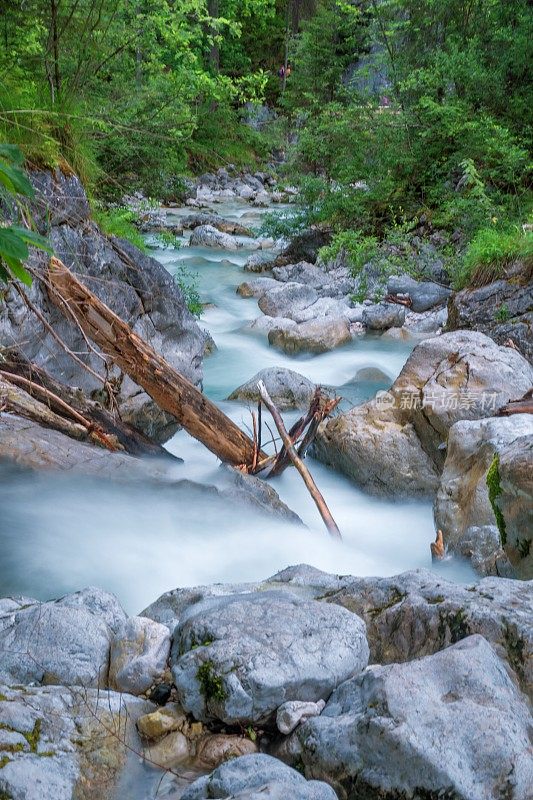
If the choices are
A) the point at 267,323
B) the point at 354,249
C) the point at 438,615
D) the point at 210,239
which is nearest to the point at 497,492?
the point at 438,615

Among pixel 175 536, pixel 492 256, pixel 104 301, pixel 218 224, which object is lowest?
pixel 175 536

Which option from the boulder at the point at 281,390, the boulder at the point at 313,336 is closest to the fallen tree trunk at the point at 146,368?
the boulder at the point at 281,390

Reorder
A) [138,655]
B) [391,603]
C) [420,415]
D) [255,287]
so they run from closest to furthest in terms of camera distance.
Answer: [138,655] < [391,603] < [420,415] < [255,287]

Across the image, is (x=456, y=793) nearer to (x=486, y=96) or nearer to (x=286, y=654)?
(x=286, y=654)

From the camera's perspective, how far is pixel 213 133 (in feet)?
67.6

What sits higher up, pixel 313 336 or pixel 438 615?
pixel 313 336

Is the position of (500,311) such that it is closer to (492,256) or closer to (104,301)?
(492,256)

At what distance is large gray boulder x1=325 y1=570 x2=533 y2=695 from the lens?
2.41 m

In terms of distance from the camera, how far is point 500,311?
28.8ft

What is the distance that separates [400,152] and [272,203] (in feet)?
35.5

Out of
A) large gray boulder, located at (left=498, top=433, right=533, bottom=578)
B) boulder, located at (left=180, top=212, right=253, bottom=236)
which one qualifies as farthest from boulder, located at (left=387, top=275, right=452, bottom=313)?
large gray boulder, located at (left=498, top=433, right=533, bottom=578)

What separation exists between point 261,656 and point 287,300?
33.4 feet

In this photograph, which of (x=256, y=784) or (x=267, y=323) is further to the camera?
(x=267, y=323)

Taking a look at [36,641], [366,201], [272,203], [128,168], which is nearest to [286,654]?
[36,641]
